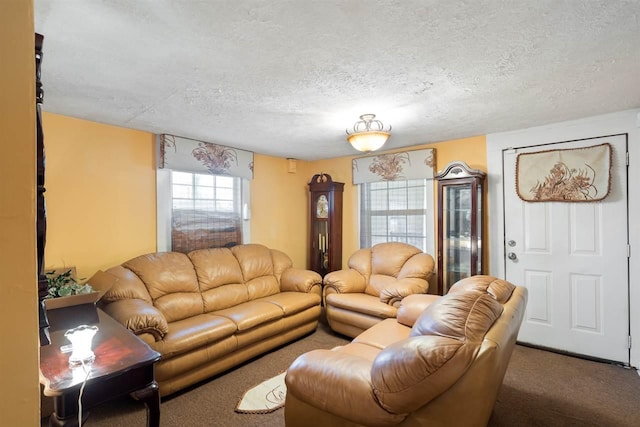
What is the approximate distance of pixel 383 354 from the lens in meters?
1.40

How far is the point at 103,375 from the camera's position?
53.6 inches

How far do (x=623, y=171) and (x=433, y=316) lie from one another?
8.91 feet

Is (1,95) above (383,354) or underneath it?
above

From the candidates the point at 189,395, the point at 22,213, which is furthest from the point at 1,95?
the point at 189,395

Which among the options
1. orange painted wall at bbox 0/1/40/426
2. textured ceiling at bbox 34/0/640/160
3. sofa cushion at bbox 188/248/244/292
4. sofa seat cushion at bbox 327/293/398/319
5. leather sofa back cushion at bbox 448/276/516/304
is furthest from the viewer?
sofa cushion at bbox 188/248/244/292

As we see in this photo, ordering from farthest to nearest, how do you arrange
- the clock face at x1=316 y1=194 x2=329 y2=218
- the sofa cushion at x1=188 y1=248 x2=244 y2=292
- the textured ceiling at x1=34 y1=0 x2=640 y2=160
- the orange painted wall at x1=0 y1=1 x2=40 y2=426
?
the clock face at x1=316 y1=194 x2=329 y2=218 < the sofa cushion at x1=188 y1=248 x2=244 y2=292 < the textured ceiling at x1=34 y1=0 x2=640 y2=160 < the orange painted wall at x1=0 y1=1 x2=40 y2=426

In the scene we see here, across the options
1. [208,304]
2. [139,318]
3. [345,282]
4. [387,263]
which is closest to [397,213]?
[387,263]

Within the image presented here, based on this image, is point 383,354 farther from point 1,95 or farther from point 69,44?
point 69,44

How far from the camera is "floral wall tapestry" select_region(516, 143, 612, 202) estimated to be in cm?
285

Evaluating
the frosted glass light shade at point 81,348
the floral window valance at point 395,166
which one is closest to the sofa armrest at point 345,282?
the floral window valance at point 395,166

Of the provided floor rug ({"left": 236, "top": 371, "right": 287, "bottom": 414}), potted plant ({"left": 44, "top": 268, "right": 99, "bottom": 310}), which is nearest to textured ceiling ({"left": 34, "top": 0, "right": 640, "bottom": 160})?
potted plant ({"left": 44, "top": 268, "right": 99, "bottom": 310})

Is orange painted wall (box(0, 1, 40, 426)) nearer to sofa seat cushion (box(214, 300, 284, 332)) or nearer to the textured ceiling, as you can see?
the textured ceiling

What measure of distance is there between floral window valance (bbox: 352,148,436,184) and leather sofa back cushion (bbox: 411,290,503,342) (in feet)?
8.41

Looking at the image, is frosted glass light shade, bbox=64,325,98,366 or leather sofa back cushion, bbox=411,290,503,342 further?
frosted glass light shade, bbox=64,325,98,366
